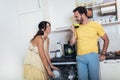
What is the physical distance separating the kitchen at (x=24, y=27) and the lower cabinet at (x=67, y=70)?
0.32 metres

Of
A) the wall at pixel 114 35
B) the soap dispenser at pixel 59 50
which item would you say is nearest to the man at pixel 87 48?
the wall at pixel 114 35

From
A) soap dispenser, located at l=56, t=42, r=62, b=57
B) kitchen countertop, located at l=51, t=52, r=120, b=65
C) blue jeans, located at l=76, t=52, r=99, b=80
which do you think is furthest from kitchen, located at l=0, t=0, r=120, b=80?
blue jeans, located at l=76, t=52, r=99, b=80

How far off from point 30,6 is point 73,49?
1.01 metres

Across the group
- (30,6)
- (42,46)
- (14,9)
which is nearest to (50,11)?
(30,6)

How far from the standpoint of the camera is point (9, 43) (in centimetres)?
315

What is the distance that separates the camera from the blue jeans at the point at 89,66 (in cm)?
259

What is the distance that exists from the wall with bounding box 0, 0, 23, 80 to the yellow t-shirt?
44.5 inches

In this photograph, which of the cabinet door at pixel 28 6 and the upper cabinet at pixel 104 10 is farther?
the cabinet door at pixel 28 6

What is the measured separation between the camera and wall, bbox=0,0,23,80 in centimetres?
299

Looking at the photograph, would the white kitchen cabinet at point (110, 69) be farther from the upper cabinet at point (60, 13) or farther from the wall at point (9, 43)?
the wall at point (9, 43)

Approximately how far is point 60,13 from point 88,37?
1.09 meters

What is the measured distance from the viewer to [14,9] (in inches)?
130

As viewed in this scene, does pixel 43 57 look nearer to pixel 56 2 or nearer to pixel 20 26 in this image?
pixel 20 26

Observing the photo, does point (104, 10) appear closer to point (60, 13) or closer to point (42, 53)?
point (60, 13)
